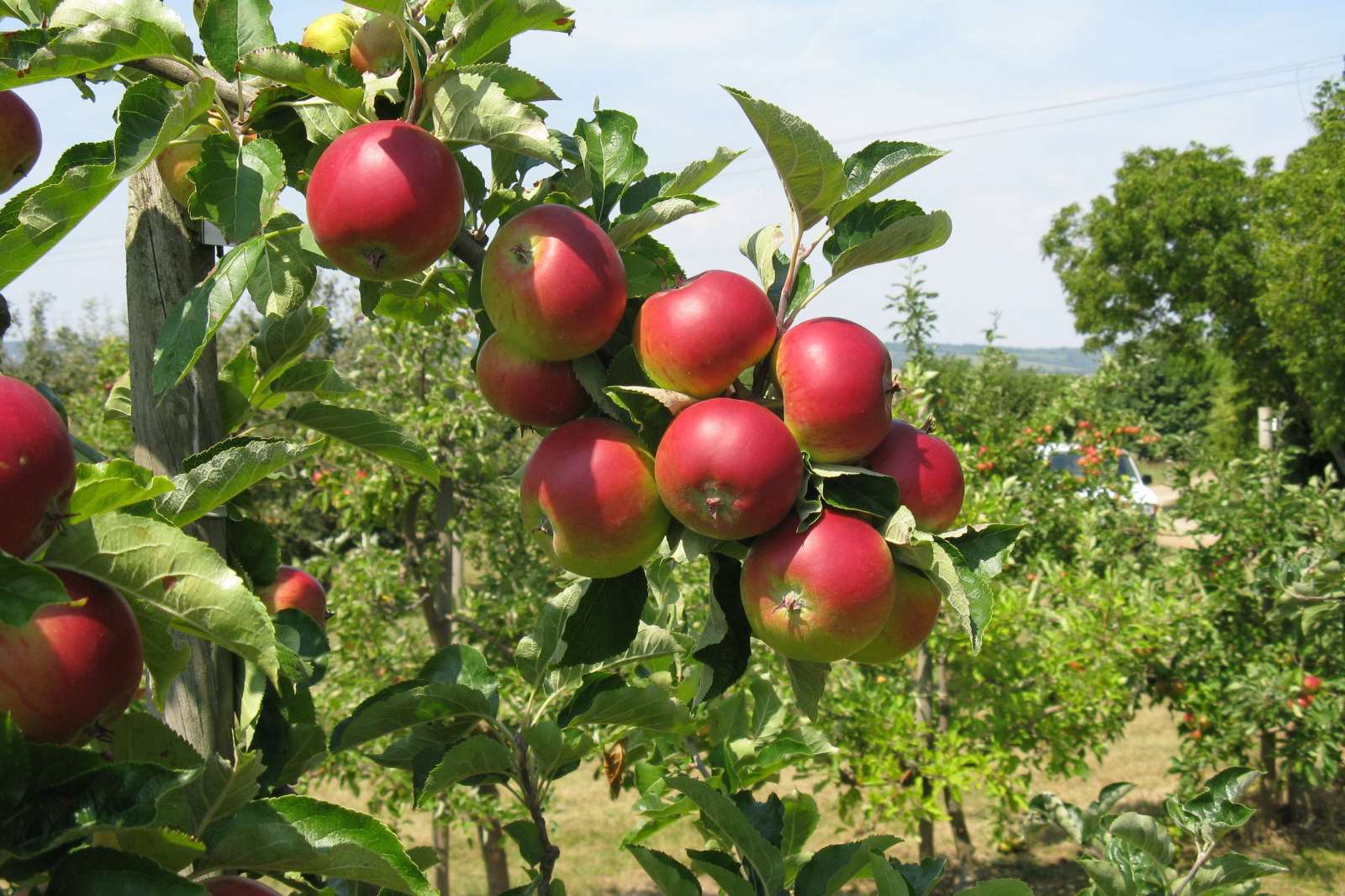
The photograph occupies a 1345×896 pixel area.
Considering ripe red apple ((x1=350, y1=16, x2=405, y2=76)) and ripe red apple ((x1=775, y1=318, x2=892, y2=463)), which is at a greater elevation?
ripe red apple ((x1=350, y1=16, x2=405, y2=76))

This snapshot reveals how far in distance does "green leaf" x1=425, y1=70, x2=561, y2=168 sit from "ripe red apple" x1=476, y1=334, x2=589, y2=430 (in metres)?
0.20

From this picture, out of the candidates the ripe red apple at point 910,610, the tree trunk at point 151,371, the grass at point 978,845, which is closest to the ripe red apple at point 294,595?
the tree trunk at point 151,371

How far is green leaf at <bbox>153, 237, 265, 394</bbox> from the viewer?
0.93m

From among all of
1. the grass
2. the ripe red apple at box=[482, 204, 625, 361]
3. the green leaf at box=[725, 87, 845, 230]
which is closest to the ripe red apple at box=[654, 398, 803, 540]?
the ripe red apple at box=[482, 204, 625, 361]

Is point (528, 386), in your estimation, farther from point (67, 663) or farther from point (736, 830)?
point (736, 830)

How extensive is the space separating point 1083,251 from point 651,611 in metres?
24.9

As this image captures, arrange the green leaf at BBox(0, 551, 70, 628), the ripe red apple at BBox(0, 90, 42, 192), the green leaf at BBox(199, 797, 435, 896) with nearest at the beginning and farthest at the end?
1. the green leaf at BBox(0, 551, 70, 628)
2. the green leaf at BBox(199, 797, 435, 896)
3. the ripe red apple at BBox(0, 90, 42, 192)

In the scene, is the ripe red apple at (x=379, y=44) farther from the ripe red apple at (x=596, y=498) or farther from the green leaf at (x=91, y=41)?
the ripe red apple at (x=596, y=498)

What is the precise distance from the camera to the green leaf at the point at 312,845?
2.40 ft

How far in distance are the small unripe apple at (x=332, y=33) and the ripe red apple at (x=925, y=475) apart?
2.79 feet

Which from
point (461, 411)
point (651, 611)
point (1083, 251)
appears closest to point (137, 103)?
point (651, 611)

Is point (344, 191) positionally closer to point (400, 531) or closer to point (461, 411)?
point (461, 411)

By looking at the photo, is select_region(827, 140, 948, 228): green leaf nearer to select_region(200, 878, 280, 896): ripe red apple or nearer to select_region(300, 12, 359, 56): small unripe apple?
select_region(300, 12, 359, 56): small unripe apple

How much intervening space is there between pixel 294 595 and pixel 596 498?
2.10 ft
